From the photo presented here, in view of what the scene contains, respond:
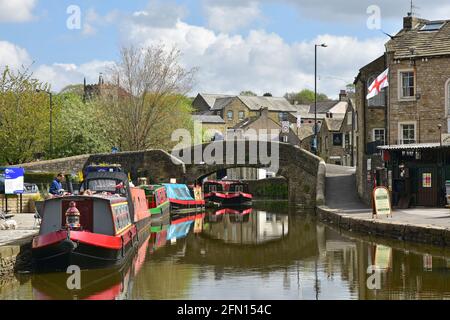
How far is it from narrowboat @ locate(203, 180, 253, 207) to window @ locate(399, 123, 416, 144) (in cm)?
1666

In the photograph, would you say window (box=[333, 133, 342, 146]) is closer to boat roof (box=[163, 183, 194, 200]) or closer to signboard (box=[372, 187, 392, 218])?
boat roof (box=[163, 183, 194, 200])

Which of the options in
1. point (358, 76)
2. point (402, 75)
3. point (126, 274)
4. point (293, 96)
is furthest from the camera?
point (293, 96)

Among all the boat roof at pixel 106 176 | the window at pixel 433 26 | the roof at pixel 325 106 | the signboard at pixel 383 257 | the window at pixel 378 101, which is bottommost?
the signboard at pixel 383 257

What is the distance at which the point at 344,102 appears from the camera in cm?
8625

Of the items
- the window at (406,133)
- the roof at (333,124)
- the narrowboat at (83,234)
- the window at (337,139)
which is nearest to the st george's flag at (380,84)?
the window at (406,133)

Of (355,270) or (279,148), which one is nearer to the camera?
(355,270)

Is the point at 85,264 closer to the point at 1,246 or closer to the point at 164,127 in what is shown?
the point at 1,246

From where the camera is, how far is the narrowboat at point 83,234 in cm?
1589

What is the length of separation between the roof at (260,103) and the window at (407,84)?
58.2 metres

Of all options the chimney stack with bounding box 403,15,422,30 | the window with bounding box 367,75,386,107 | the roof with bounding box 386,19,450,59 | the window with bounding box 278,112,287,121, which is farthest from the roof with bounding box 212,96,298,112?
the roof with bounding box 386,19,450,59

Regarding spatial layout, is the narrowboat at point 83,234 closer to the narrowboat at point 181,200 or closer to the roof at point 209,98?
the narrowboat at point 181,200

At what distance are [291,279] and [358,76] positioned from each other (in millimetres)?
21439

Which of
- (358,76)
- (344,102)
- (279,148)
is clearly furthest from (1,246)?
(344,102)

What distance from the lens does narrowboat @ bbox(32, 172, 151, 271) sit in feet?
52.1
